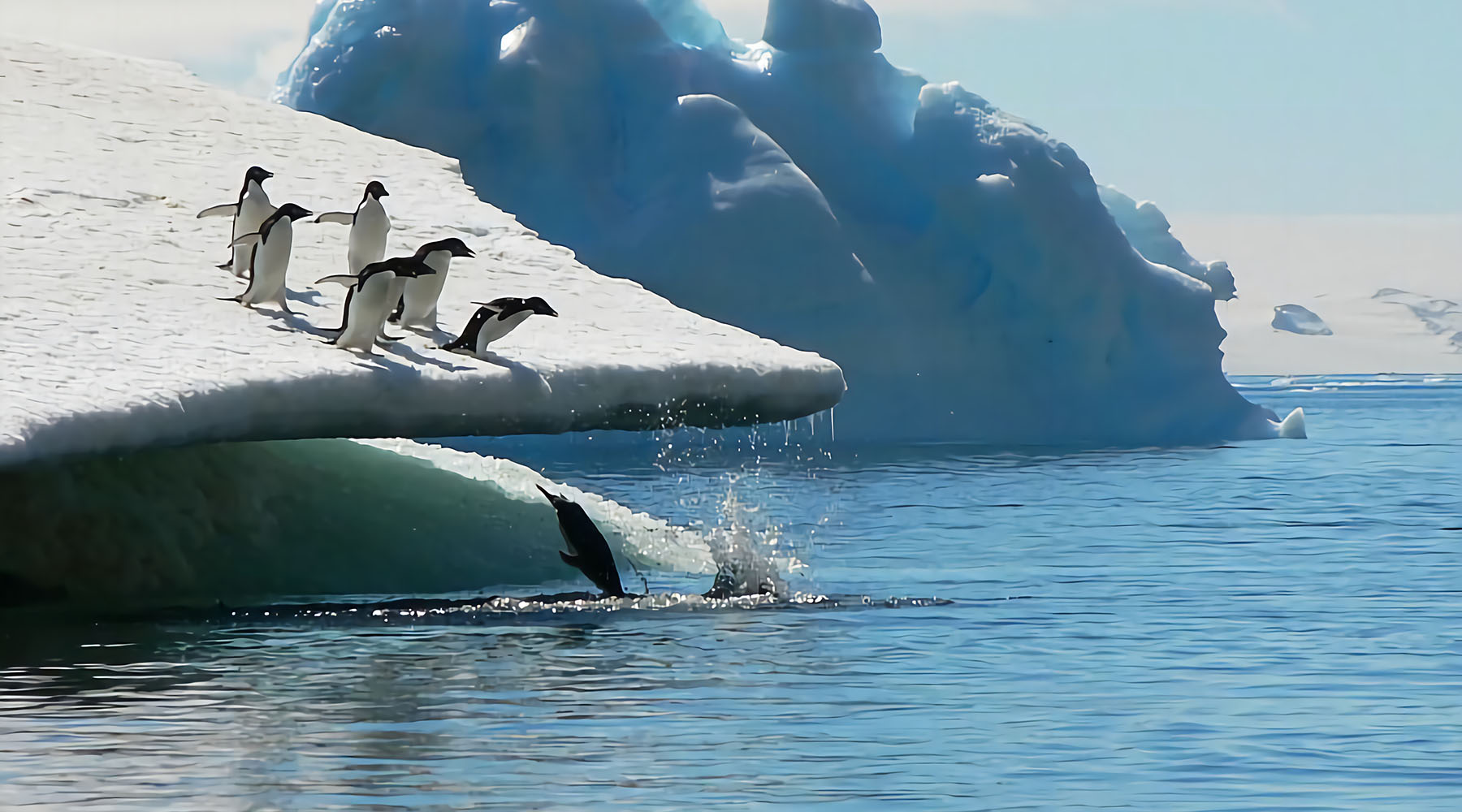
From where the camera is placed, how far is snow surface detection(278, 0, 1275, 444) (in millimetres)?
37375

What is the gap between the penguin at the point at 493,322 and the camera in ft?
45.4

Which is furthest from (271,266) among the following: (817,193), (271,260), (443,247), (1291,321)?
(1291,321)

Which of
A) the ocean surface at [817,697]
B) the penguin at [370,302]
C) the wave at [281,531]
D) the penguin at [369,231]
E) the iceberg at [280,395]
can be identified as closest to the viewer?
the ocean surface at [817,697]

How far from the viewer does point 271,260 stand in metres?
14.1

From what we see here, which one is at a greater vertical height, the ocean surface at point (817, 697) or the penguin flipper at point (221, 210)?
the penguin flipper at point (221, 210)

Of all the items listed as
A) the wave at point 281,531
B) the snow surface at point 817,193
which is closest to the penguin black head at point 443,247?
the wave at point 281,531

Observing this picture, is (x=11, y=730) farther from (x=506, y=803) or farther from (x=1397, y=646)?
(x=1397, y=646)

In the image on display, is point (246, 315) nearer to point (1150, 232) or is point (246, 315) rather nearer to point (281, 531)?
point (281, 531)

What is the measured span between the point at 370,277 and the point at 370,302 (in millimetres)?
193

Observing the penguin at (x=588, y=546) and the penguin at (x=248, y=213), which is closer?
the penguin at (x=588, y=546)

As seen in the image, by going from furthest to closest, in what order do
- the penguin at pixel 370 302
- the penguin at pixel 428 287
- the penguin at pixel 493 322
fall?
1. the penguin at pixel 428 287
2. the penguin at pixel 493 322
3. the penguin at pixel 370 302

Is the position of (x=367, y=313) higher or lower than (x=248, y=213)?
lower

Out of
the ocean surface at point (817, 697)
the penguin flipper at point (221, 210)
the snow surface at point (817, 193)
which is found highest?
the snow surface at point (817, 193)

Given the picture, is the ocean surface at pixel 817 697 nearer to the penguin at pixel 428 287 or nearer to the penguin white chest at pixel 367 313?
the penguin white chest at pixel 367 313
